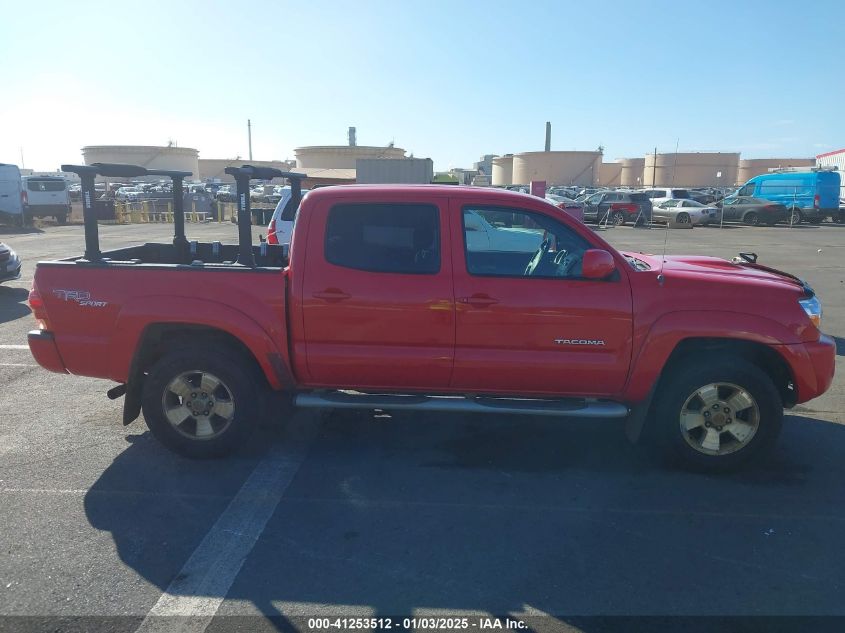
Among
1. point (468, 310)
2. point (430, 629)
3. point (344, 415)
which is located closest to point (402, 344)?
point (468, 310)

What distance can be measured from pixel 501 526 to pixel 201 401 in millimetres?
2304

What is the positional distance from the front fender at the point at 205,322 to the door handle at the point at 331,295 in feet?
1.11

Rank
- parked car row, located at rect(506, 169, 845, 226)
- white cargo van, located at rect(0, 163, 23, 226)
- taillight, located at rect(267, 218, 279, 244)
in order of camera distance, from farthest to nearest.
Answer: parked car row, located at rect(506, 169, 845, 226), white cargo van, located at rect(0, 163, 23, 226), taillight, located at rect(267, 218, 279, 244)

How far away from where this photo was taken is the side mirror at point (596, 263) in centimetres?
420

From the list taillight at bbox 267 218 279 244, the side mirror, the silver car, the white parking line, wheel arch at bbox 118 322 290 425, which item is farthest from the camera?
the silver car

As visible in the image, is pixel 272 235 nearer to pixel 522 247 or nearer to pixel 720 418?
pixel 522 247

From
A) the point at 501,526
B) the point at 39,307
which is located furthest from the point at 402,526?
the point at 39,307

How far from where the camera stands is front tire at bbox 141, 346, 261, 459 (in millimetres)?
4621

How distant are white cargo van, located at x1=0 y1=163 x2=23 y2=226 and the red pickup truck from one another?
2538cm

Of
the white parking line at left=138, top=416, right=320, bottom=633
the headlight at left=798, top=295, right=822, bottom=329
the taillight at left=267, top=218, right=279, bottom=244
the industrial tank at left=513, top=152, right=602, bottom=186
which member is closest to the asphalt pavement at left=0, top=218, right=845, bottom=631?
the white parking line at left=138, top=416, right=320, bottom=633

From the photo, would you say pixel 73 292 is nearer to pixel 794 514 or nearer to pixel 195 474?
pixel 195 474

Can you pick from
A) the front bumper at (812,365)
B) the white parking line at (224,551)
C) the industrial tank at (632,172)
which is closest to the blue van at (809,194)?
the front bumper at (812,365)

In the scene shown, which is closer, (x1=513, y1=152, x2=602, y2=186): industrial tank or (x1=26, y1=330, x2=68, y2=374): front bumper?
(x1=26, y1=330, x2=68, y2=374): front bumper

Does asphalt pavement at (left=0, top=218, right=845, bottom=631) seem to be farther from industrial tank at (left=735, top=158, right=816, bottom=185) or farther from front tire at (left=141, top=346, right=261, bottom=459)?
industrial tank at (left=735, top=158, right=816, bottom=185)
